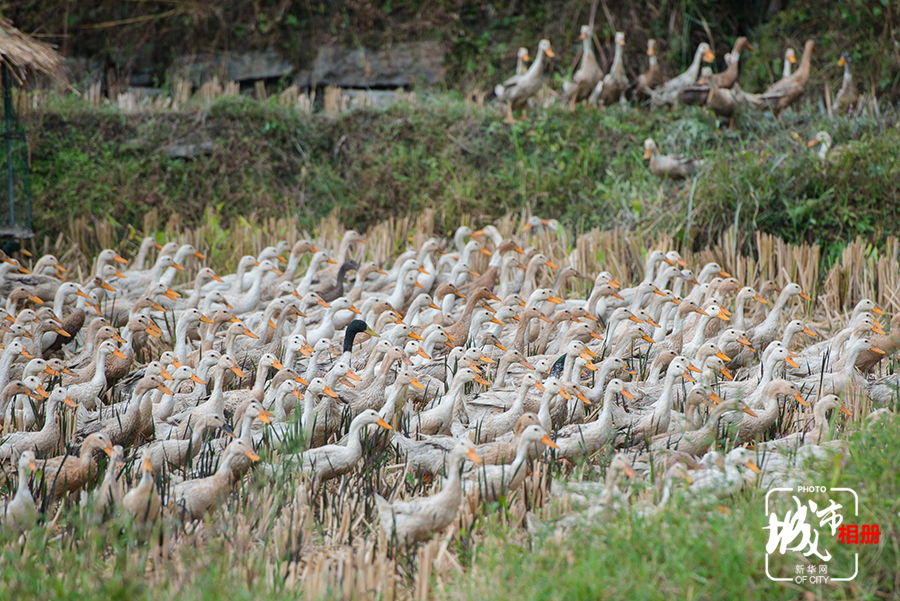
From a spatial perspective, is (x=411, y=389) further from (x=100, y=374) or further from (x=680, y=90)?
(x=680, y=90)

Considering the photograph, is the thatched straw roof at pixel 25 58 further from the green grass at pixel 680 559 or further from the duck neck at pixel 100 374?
the green grass at pixel 680 559

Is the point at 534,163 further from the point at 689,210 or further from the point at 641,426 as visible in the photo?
the point at 641,426

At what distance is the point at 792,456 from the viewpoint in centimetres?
397

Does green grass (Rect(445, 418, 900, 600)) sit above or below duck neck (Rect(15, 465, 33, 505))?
above

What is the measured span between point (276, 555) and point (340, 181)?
30.2ft

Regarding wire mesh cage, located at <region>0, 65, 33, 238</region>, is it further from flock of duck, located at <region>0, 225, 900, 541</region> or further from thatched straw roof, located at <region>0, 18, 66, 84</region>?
flock of duck, located at <region>0, 225, 900, 541</region>

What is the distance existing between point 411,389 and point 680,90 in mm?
7723

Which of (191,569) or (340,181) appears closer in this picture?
(191,569)

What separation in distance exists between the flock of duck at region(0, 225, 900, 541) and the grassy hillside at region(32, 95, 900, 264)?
350cm

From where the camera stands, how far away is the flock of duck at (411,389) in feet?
12.9

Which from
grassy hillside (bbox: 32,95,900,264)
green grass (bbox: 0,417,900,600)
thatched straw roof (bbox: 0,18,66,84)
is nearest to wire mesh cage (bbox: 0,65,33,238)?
thatched straw roof (bbox: 0,18,66,84)

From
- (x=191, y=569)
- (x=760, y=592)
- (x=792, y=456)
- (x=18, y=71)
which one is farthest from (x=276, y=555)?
(x=18, y=71)

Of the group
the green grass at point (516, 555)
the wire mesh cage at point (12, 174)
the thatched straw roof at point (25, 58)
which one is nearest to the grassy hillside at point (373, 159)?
the wire mesh cage at point (12, 174)

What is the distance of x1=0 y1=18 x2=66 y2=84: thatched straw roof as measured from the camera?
8.47m
